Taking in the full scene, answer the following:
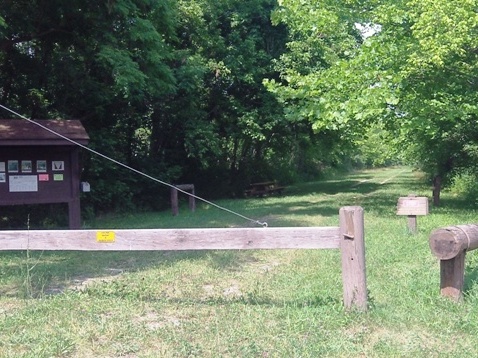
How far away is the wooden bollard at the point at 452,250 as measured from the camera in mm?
5586

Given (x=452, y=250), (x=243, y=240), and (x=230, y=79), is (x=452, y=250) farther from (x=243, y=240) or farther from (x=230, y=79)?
(x=230, y=79)

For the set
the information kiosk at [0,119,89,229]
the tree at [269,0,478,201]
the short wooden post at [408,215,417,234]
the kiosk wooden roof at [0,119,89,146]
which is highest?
the tree at [269,0,478,201]

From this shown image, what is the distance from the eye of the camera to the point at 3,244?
6.08m

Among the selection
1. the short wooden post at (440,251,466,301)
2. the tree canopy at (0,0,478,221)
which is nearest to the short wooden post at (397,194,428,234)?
the tree canopy at (0,0,478,221)

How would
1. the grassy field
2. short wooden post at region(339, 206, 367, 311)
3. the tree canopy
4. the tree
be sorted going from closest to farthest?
the grassy field → short wooden post at region(339, 206, 367, 311) → the tree → the tree canopy

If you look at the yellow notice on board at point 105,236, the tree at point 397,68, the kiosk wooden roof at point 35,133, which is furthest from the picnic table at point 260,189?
the yellow notice on board at point 105,236

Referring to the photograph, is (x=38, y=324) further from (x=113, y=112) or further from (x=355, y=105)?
(x=113, y=112)

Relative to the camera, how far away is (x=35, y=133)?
11258mm

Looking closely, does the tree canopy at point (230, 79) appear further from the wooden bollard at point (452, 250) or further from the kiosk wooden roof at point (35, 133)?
the wooden bollard at point (452, 250)

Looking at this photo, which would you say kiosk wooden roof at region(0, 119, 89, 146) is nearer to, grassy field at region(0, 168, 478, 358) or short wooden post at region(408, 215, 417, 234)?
grassy field at region(0, 168, 478, 358)

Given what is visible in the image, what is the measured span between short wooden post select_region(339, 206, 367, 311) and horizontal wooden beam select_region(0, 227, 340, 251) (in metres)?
0.12

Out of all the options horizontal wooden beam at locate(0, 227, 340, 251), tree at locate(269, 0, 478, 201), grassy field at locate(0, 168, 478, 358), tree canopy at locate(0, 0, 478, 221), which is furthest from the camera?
tree canopy at locate(0, 0, 478, 221)

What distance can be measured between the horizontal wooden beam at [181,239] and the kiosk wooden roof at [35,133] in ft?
17.4

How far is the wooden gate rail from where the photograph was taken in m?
5.36
